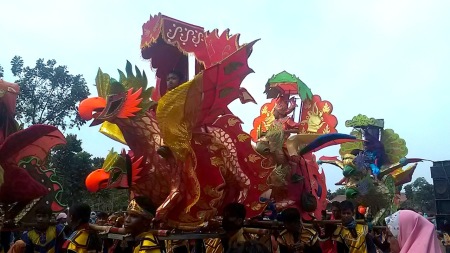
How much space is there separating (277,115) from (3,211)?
167 inches

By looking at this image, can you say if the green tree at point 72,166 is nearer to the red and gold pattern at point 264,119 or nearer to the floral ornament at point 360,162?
the red and gold pattern at point 264,119

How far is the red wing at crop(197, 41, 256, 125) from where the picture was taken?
5.27 m

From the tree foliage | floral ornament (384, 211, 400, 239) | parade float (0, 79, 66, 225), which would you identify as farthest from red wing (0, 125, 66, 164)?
the tree foliage

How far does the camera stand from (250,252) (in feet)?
6.69

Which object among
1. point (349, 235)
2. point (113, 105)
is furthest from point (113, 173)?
point (349, 235)

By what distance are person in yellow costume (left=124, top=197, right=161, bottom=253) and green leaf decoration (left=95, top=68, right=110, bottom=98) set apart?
4.14 ft

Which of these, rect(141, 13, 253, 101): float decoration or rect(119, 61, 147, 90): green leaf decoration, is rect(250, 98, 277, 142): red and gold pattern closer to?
rect(141, 13, 253, 101): float decoration

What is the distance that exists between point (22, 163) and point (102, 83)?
6.42ft

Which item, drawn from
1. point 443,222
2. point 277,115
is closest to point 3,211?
point 277,115

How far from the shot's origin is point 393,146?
30.4ft

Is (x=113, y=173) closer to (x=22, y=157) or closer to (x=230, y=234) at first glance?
(x=22, y=157)

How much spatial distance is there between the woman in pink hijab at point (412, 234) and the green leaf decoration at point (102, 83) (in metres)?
3.13

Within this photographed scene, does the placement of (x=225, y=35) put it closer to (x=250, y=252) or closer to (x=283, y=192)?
(x=283, y=192)

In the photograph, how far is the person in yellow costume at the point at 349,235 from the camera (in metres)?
5.71
